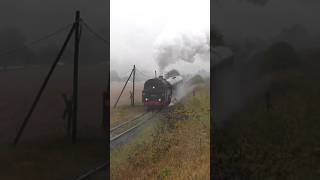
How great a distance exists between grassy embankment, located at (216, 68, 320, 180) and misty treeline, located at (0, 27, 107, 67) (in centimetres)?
213

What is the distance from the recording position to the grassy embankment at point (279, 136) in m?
6.21

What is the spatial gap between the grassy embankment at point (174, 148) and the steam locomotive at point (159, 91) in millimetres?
208

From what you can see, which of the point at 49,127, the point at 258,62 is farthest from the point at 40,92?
the point at 258,62

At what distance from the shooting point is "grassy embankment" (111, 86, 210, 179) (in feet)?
20.1

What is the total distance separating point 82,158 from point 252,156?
7.89 feet

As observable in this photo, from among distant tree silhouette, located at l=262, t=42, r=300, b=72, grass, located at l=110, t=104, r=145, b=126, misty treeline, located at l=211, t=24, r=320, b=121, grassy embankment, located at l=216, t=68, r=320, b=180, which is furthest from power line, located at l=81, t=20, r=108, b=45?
distant tree silhouette, located at l=262, t=42, r=300, b=72

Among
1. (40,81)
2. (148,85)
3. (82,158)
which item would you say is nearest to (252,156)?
(148,85)

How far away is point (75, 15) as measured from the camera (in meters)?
6.18

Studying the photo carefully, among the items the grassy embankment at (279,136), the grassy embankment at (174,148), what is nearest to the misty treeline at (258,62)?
the grassy embankment at (279,136)

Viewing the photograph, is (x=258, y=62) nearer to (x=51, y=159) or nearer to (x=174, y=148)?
(x=174, y=148)

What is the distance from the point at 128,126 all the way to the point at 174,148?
0.72 m

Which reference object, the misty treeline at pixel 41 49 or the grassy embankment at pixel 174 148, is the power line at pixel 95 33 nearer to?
the misty treeline at pixel 41 49

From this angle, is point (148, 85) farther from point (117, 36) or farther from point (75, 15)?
point (75, 15)

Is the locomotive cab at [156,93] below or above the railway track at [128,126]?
above
